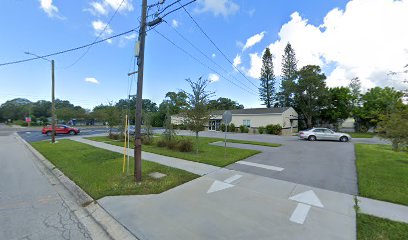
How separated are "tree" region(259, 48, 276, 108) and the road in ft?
152

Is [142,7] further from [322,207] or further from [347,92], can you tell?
[347,92]

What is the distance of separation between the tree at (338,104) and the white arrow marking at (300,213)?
35.5m

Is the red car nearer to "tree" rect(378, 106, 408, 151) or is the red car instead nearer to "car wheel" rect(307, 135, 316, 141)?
"car wheel" rect(307, 135, 316, 141)

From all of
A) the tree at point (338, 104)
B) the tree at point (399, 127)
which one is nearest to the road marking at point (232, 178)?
the tree at point (399, 127)

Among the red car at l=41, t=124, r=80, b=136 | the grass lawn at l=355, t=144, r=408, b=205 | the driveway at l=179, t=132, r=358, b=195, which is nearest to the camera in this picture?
the grass lawn at l=355, t=144, r=408, b=205

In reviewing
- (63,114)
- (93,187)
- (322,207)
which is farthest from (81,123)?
(322,207)

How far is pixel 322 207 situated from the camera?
4.32 meters

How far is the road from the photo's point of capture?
349cm

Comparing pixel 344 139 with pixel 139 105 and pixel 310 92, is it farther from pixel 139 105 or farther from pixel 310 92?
pixel 139 105

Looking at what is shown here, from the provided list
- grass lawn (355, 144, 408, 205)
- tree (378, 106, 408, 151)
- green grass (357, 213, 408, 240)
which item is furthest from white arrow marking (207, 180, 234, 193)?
tree (378, 106, 408, 151)

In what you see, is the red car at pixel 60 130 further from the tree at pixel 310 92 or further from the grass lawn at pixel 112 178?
the tree at pixel 310 92

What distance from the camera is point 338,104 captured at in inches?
1342

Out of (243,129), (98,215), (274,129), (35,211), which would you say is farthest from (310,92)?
(35,211)

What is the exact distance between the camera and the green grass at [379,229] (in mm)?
3184
